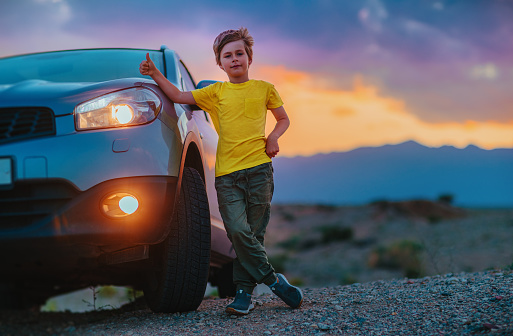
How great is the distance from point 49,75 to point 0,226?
4.38 feet

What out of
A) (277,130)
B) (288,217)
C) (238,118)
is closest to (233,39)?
(238,118)

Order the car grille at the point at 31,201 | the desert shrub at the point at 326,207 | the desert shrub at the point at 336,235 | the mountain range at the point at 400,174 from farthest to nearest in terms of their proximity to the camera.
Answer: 1. the mountain range at the point at 400,174
2. the desert shrub at the point at 326,207
3. the desert shrub at the point at 336,235
4. the car grille at the point at 31,201

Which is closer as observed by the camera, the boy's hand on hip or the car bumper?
the car bumper

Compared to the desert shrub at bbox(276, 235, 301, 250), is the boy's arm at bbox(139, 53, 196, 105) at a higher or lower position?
higher

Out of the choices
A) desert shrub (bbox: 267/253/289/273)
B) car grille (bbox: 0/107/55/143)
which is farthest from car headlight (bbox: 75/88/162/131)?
desert shrub (bbox: 267/253/289/273)

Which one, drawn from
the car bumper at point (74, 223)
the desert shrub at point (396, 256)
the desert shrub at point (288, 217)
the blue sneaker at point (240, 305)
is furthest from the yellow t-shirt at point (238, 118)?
the desert shrub at point (288, 217)

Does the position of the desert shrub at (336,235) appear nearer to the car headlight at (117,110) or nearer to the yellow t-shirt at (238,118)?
the yellow t-shirt at (238,118)

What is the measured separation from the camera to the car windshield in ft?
11.0

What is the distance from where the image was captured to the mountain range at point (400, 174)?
418ft

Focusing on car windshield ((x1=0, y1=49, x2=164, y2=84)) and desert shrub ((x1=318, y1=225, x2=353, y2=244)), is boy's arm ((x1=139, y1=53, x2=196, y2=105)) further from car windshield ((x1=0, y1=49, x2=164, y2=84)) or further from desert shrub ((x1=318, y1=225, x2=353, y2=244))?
desert shrub ((x1=318, y1=225, x2=353, y2=244))

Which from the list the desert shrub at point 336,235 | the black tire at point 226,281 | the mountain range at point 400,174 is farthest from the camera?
the mountain range at point 400,174

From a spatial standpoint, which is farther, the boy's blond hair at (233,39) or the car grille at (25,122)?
the boy's blond hair at (233,39)

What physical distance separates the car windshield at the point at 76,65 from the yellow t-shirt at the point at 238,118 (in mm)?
483

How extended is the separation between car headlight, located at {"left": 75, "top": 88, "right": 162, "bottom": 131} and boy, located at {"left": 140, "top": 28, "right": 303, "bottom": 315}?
33cm
